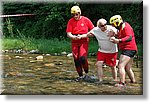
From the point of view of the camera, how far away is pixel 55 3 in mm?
5168

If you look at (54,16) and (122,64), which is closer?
(122,64)

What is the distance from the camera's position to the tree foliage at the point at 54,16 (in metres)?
5.11

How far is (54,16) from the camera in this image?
5.36 meters

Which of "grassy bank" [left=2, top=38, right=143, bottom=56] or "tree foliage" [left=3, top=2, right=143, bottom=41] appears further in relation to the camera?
"grassy bank" [left=2, top=38, right=143, bottom=56]

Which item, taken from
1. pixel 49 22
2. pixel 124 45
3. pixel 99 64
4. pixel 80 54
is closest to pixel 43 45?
pixel 49 22

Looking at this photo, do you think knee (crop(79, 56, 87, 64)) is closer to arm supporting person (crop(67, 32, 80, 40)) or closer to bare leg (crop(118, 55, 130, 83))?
arm supporting person (crop(67, 32, 80, 40))

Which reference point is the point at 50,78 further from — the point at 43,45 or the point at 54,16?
the point at 54,16

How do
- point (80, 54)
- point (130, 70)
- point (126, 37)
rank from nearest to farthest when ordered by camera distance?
point (126, 37) < point (130, 70) < point (80, 54)

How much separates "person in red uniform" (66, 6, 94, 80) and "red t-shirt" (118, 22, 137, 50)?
0.32m

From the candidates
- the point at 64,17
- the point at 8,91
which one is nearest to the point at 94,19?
the point at 64,17

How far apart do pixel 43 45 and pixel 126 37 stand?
83cm

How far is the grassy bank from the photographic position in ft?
17.2

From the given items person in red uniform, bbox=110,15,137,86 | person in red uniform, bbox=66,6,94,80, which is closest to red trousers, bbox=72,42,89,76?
person in red uniform, bbox=66,6,94,80

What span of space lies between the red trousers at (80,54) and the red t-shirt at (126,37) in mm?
354
